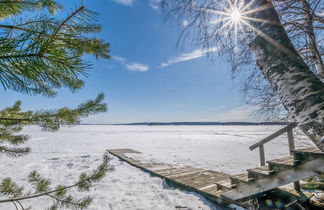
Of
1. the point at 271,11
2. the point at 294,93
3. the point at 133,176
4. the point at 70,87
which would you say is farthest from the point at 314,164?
the point at 133,176

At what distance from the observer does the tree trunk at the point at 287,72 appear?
1.16m

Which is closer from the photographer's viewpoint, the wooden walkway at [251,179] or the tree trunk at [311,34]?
the wooden walkway at [251,179]

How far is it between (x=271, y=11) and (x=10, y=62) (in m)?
2.01

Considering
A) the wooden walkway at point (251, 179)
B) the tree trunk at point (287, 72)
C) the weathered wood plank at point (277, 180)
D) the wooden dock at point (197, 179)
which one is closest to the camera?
the tree trunk at point (287, 72)

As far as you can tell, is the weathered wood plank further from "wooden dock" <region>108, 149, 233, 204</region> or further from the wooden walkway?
"wooden dock" <region>108, 149, 233, 204</region>

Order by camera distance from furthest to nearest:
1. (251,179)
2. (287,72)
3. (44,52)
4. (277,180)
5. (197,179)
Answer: (197,179) → (251,179) → (277,180) → (287,72) → (44,52)

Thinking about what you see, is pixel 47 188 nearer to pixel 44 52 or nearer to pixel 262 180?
pixel 44 52

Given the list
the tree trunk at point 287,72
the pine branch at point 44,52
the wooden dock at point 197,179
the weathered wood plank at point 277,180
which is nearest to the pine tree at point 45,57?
the pine branch at point 44,52

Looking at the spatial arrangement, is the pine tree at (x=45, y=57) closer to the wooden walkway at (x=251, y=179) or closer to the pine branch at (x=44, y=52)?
the pine branch at (x=44, y=52)

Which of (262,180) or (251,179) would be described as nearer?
(262,180)

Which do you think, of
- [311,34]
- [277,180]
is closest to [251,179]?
[277,180]

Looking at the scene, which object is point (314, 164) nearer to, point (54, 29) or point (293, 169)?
point (293, 169)

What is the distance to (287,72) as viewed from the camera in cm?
129

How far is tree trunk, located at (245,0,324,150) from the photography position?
1.16m
